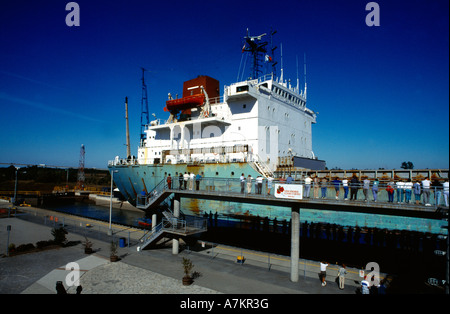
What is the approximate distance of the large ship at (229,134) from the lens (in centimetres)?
2689

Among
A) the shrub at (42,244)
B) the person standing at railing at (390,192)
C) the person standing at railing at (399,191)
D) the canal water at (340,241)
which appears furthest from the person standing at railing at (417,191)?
the shrub at (42,244)

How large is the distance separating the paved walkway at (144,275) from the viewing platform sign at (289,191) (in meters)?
4.36

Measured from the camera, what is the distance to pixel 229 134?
29219mm

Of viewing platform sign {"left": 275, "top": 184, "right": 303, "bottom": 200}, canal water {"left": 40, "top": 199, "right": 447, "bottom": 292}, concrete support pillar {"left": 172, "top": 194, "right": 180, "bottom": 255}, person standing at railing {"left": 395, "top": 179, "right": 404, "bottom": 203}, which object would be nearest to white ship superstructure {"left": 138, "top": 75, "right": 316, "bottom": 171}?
canal water {"left": 40, "top": 199, "right": 447, "bottom": 292}

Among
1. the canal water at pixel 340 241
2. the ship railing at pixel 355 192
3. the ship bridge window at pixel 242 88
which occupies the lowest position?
the canal water at pixel 340 241

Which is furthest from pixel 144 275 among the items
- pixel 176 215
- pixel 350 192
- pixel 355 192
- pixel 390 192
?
pixel 390 192

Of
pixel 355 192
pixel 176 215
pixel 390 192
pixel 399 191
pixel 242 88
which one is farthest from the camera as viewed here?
pixel 242 88

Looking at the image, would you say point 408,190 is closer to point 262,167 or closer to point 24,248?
point 262,167

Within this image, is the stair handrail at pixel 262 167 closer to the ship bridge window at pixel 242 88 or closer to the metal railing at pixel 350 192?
the metal railing at pixel 350 192

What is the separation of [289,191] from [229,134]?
1649 centimetres

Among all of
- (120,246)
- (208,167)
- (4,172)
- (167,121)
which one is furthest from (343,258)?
(4,172)

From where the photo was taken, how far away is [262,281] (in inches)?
529

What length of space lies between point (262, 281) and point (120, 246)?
11.2 m

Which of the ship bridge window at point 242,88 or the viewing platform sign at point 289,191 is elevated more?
the ship bridge window at point 242,88
